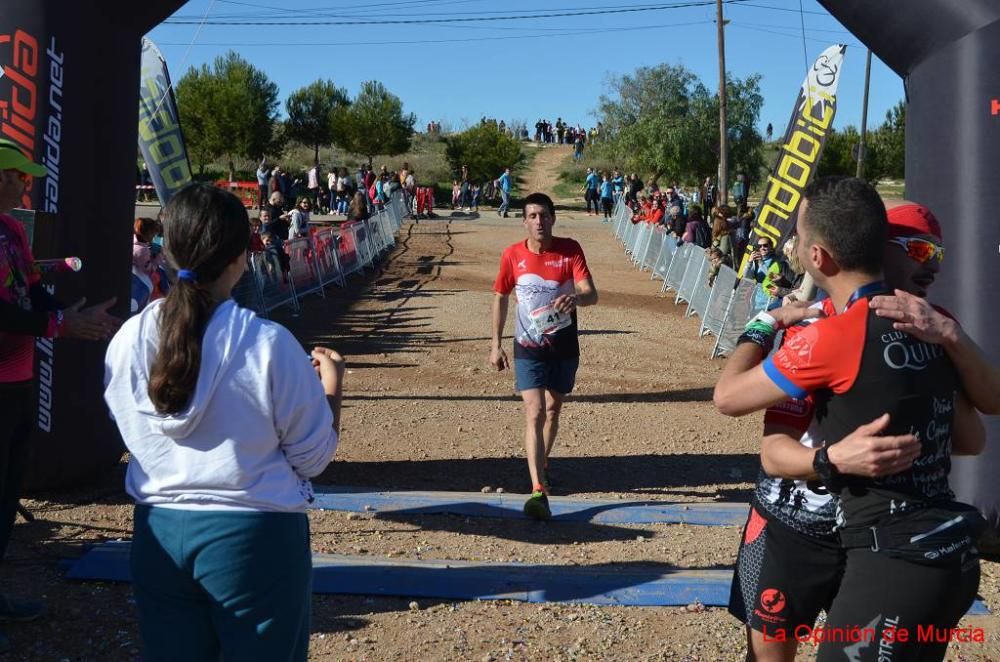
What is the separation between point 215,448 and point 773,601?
58.8 inches

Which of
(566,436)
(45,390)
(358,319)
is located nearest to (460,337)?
(358,319)

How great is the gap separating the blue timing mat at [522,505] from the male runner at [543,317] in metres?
0.25

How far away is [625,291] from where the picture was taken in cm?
1873

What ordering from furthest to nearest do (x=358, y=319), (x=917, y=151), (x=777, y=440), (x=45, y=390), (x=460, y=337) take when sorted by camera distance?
(x=358, y=319), (x=460, y=337), (x=45, y=390), (x=917, y=151), (x=777, y=440)

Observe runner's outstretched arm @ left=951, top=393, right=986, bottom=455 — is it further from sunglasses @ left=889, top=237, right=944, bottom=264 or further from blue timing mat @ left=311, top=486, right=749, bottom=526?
blue timing mat @ left=311, top=486, right=749, bottom=526

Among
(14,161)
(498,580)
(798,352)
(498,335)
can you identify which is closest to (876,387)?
(798,352)

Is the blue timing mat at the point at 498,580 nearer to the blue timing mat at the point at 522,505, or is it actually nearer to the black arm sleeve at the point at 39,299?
the blue timing mat at the point at 522,505

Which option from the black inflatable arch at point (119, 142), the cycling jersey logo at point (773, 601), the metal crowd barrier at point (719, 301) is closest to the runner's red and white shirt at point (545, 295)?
the black inflatable arch at point (119, 142)

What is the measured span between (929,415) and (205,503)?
171 cm

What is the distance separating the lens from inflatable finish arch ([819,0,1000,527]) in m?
4.91

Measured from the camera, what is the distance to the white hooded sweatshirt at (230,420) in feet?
7.35

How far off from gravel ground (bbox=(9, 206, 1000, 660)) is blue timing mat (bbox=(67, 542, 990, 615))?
92 mm

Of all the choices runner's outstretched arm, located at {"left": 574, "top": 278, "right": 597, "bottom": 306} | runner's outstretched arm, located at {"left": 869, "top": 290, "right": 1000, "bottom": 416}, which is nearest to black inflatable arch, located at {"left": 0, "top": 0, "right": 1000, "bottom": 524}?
runner's outstretched arm, located at {"left": 574, "top": 278, "right": 597, "bottom": 306}

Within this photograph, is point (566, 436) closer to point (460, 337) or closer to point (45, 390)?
point (45, 390)
